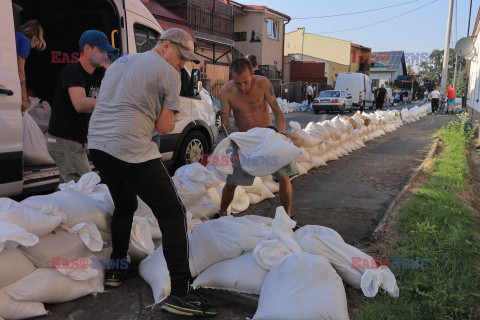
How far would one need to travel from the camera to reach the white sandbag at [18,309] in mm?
2240

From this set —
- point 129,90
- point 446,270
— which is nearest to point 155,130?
point 129,90

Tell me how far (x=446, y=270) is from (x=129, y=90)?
2.64 meters

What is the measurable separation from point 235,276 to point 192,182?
1.37 m

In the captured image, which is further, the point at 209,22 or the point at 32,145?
the point at 209,22

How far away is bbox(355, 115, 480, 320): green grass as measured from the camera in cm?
236

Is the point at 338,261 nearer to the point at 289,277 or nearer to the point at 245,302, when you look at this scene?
the point at 289,277

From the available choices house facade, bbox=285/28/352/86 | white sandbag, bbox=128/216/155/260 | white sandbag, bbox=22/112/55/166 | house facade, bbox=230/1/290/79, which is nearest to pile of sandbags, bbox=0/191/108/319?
white sandbag, bbox=128/216/155/260

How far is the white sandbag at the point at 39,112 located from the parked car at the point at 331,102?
18109 mm

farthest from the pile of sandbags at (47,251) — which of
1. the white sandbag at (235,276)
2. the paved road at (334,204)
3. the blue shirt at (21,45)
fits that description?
the blue shirt at (21,45)

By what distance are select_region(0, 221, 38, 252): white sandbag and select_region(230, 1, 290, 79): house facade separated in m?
23.7

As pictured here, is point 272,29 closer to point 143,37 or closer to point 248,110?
point 143,37

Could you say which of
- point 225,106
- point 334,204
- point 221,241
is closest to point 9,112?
point 225,106

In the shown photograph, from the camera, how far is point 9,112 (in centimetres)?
336

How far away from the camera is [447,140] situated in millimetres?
9680
